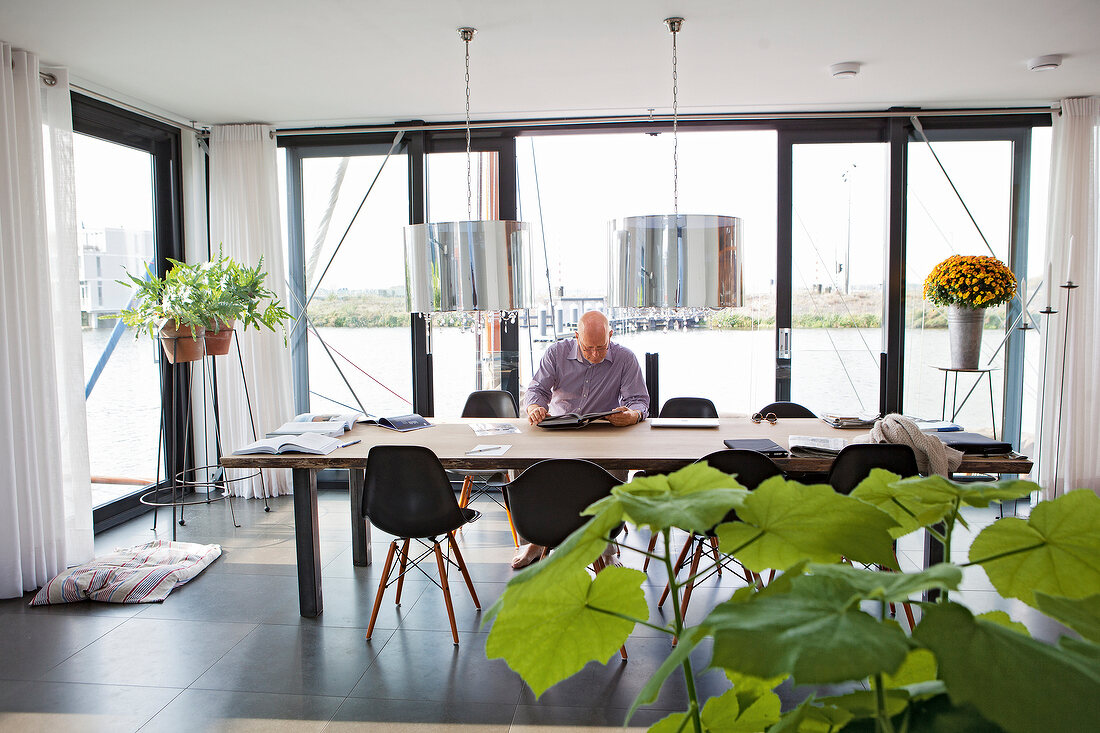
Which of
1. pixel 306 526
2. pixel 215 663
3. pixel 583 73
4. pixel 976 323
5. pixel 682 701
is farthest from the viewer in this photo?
pixel 976 323

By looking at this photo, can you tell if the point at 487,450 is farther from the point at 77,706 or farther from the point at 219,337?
the point at 219,337

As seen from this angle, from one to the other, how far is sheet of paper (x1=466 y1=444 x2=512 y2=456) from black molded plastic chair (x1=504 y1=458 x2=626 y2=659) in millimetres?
279

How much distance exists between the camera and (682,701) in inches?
120

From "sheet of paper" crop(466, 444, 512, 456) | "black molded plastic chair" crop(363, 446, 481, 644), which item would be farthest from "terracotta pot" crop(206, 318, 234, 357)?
"sheet of paper" crop(466, 444, 512, 456)

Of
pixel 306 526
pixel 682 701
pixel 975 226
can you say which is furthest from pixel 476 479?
pixel 975 226

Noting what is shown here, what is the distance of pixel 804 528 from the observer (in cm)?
→ 46

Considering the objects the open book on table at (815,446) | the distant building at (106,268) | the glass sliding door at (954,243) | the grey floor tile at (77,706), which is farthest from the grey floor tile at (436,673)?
the glass sliding door at (954,243)

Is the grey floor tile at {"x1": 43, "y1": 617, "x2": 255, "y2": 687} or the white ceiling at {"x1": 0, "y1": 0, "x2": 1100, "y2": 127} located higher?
the white ceiling at {"x1": 0, "y1": 0, "x2": 1100, "y2": 127}

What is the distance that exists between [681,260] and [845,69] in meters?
2.05

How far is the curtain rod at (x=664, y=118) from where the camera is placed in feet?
18.4

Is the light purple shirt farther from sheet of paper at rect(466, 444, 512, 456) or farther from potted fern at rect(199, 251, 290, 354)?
potted fern at rect(199, 251, 290, 354)

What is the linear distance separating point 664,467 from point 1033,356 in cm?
371

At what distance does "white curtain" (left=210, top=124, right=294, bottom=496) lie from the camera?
589cm

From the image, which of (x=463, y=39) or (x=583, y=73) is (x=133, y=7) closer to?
(x=463, y=39)
